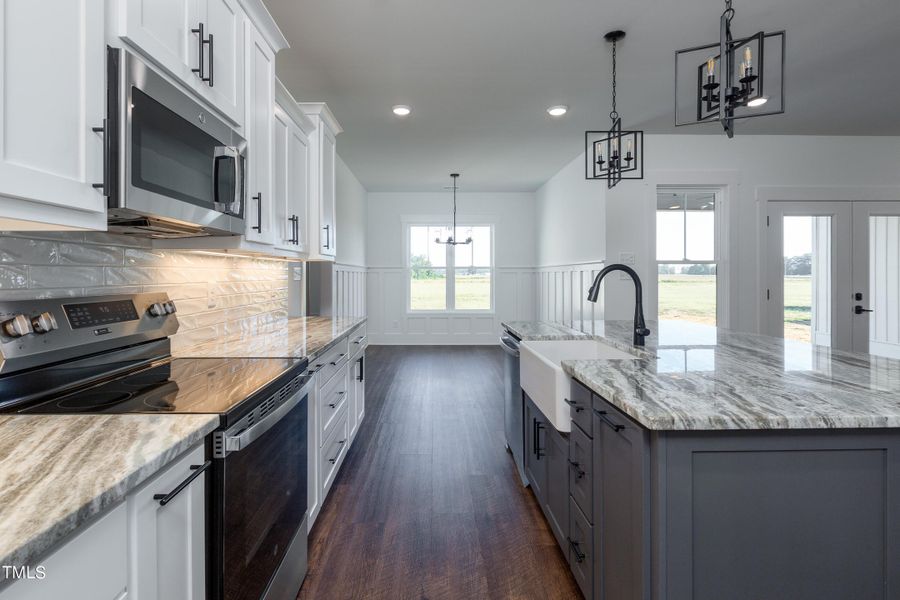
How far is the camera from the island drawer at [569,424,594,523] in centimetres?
154

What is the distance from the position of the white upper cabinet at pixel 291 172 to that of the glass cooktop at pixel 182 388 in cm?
93

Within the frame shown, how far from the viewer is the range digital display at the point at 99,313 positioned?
1.40m

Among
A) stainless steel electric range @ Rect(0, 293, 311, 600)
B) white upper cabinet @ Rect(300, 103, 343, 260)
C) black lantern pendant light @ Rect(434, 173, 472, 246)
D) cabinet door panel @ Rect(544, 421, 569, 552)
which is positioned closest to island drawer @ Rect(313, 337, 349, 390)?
stainless steel electric range @ Rect(0, 293, 311, 600)

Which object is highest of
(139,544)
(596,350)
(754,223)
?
(754,223)

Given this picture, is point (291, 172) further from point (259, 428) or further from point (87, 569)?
point (87, 569)

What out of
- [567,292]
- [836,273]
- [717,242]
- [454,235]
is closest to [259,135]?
[717,242]

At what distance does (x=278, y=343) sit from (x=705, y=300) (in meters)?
4.51

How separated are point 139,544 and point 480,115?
13.3 feet

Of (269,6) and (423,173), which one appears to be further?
(423,173)

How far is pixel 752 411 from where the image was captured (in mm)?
1112

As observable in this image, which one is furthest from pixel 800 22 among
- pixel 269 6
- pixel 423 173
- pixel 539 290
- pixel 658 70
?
pixel 539 290

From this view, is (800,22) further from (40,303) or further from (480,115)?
(40,303)

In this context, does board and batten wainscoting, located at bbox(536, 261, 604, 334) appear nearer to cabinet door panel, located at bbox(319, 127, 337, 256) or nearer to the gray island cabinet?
cabinet door panel, located at bbox(319, 127, 337, 256)

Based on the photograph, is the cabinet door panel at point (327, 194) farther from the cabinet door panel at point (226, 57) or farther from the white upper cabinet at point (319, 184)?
the cabinet door panel at point (226, 57)
